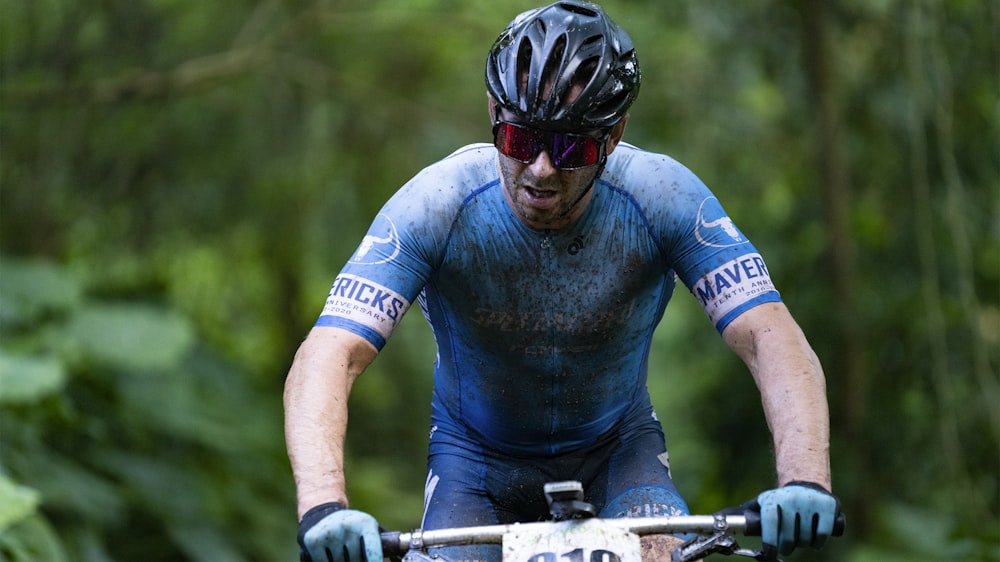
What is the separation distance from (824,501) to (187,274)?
8721 millimetres

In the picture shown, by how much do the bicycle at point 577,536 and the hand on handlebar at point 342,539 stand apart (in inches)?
1.6

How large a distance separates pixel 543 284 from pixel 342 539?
1.06 meters

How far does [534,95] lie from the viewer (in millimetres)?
3158

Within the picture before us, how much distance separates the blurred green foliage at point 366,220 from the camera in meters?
7.55

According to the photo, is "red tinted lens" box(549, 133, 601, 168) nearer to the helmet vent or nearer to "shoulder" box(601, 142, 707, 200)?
"shoulder" box(601, 142, 707, 200)

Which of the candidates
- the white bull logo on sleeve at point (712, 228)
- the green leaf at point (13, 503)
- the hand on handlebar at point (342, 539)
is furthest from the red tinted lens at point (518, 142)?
the green leaf at point (13, 503)

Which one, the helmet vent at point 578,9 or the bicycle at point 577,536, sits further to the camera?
the helmet vent at point 578,9

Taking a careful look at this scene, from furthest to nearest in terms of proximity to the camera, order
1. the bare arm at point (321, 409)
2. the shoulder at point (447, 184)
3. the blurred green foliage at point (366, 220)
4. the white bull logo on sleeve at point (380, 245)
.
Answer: the blurred green foliage at point (366, 220) → the shoulder at point (447, 184) → the white bull logo on sleeve at point (380, 245) → the bare arm at point (321, 409)

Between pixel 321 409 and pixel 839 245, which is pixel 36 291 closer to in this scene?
pixel 839 245

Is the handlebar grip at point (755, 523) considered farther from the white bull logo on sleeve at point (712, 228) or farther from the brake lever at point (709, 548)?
the white bull logo on sleeve at point (712, 228)

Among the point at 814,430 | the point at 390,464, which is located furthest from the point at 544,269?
the point at 390,464

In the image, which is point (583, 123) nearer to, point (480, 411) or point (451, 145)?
point (480, 411)

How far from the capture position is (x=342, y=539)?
8.86 feet

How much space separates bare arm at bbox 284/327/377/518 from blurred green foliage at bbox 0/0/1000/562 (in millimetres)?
3462
